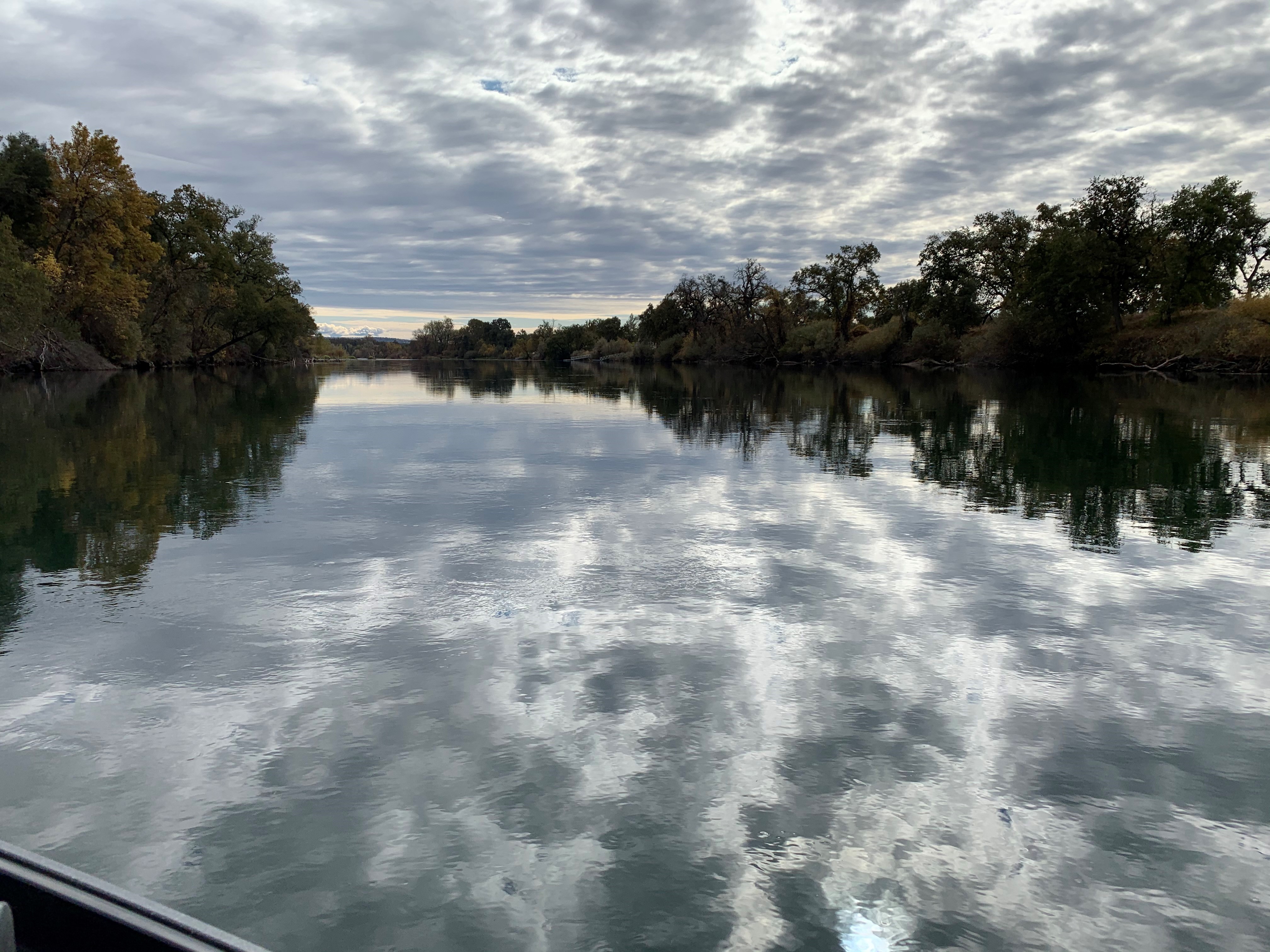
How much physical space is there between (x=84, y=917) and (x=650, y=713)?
3.07 metres

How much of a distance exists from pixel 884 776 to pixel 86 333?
64133 millimetres

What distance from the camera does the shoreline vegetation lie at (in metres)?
46.3

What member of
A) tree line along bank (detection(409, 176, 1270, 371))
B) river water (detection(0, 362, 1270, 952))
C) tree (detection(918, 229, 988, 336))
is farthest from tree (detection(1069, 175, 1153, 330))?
river water (detection(0, 362, 1270, 952))

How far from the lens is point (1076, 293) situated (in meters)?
55.9

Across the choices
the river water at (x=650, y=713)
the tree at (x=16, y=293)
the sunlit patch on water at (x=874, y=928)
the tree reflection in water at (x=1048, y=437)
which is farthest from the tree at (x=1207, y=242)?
the tree at (x=16, y=293)

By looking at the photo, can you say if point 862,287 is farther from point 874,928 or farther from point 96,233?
point 874,928

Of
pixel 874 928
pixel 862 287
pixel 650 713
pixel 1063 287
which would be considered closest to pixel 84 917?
pixel 874 928

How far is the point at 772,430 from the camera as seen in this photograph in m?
20.0

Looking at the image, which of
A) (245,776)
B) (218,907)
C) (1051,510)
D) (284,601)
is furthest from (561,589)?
(1051,510)

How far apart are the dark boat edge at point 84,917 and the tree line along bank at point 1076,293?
192ft

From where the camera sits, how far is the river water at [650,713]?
308 centimetres

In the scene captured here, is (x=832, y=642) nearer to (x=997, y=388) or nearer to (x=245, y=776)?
(x=245, y=776)

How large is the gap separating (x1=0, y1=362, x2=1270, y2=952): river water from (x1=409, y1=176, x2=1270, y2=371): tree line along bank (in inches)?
2033

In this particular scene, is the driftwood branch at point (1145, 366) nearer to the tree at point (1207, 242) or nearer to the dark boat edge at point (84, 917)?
the tree at point (1207, 242)
